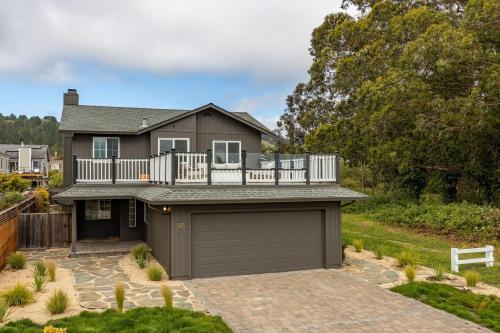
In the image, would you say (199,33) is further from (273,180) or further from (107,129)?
(273,180)

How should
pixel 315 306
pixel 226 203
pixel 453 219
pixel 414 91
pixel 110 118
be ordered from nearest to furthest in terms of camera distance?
pixel 315 306, pixel 226 203, pixel 110 118, pixel 453 219, pixel 414 91

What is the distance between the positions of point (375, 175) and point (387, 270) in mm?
24312

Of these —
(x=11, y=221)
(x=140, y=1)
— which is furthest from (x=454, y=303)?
(x=140, y=1)

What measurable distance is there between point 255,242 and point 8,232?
7.89 metres

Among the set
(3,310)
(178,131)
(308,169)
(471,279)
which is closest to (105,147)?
(178,131)

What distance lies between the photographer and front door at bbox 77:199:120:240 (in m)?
16.4

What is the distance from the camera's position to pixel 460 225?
17422 millimetres

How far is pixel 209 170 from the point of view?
450 inches

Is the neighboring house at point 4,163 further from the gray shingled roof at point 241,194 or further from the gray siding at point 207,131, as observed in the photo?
the gray shingled roof at point 241,194

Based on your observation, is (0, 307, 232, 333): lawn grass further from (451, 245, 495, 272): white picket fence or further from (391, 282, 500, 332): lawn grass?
(451, 245, 495, 272): white picket fence

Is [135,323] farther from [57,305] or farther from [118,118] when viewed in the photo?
[118,118]

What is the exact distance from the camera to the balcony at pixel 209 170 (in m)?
11.4

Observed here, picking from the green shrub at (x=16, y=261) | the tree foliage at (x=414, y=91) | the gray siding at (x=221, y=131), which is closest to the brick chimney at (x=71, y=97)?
the gray siding at (x=221, y=131)

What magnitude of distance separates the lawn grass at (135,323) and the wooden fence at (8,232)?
5.54m
